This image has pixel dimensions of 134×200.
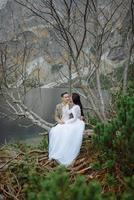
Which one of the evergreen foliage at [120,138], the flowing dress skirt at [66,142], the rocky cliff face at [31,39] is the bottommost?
the flowing dress skirt at [66,142]

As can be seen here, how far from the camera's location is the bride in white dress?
826 cm

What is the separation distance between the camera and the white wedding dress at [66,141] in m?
8.26

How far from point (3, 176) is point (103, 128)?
8.30 ft

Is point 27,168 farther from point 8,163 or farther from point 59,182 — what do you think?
point 59,182

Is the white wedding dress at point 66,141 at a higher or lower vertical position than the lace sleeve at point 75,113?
lower

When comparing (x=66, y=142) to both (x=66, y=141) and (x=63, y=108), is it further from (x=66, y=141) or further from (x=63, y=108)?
(x=63, y=108)

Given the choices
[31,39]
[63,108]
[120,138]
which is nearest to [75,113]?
[63,108]

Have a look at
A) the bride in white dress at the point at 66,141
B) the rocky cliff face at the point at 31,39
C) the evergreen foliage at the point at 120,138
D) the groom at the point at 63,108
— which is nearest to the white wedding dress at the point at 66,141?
the bride in white dress at the point at 66,141

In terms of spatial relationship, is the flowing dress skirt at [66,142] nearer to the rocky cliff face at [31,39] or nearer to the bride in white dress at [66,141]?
the bride in white dress at [66,141]

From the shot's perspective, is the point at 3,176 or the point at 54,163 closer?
the point at 3,176

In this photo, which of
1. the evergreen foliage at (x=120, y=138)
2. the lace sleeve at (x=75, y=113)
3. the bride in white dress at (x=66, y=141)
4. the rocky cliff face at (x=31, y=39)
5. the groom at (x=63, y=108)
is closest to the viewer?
the evergreen foliage at (x=120, y=138)

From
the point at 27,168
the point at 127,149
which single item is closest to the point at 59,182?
the point at 127,149

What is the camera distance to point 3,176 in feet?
25.7

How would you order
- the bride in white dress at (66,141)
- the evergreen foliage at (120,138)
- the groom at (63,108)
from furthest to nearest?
the groom at (63,108)
the bride in white dress at (66,141)
the evergreen foliage at (120,138)
